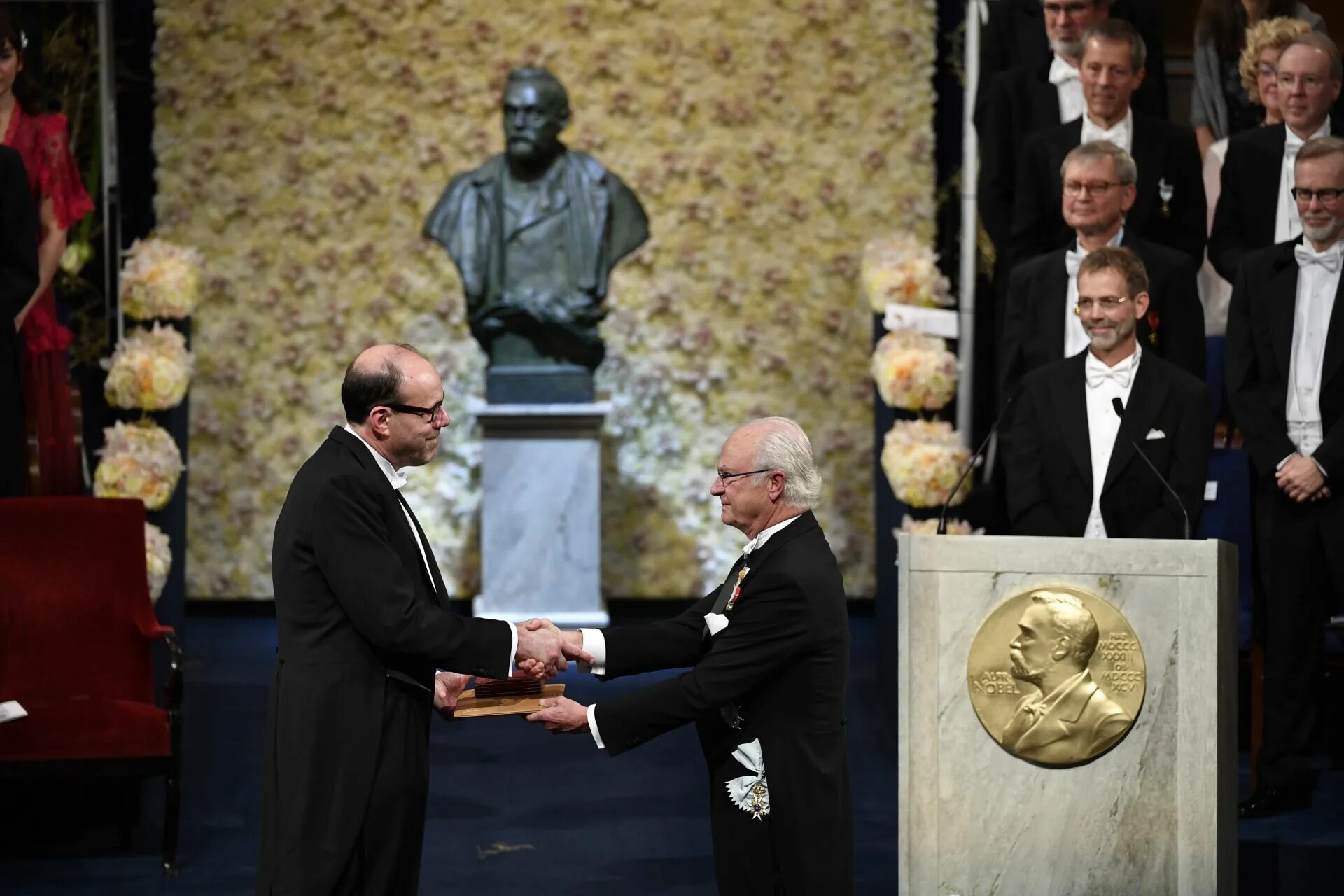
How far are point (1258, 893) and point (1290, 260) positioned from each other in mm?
1609

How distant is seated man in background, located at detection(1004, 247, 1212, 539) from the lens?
4.08 metres

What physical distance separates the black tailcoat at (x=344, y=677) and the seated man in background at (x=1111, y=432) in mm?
1798

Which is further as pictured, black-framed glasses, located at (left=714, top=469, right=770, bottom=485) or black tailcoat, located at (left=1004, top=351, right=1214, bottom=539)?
black tailcoat, located at (left=1004, top=351, right=1214, bottom=539)

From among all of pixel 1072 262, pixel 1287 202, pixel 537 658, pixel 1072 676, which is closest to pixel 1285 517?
pixel 1072 262

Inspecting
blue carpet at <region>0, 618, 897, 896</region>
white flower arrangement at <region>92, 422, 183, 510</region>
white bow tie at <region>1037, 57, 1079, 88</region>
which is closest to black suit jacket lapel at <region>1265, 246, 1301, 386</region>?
white bow tie at <region>1037, 57, 1079, 88</region>

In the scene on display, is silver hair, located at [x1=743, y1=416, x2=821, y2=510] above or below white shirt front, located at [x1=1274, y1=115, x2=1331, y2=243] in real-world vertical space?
below

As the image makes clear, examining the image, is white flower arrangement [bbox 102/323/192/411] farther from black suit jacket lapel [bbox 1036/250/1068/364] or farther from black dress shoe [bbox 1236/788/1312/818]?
black dress shoe [bbox 1236/788/1312/818]

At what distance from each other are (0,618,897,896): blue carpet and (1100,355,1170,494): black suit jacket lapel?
1.16 m

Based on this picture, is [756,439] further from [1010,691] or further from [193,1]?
[193,1]

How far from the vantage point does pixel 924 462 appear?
18.2 ft

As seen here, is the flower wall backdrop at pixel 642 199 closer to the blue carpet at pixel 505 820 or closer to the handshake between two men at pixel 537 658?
the blue carpet at pixel 505 820

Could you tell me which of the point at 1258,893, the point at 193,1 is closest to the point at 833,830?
the point at 1258,893

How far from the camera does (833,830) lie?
2881mm

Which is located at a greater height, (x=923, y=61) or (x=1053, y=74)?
(x=923, y=61)
